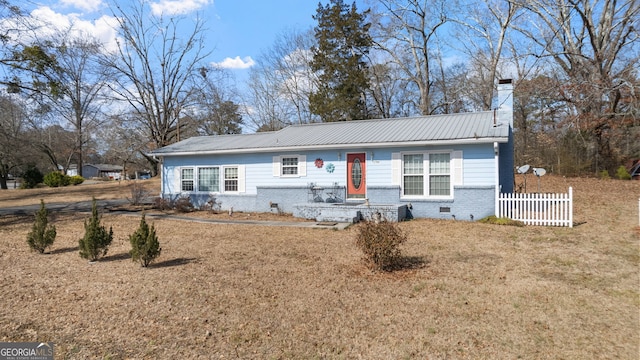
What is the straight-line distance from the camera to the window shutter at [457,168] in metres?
12.2

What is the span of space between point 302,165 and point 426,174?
467 centimetres

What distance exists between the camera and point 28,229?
1173cm

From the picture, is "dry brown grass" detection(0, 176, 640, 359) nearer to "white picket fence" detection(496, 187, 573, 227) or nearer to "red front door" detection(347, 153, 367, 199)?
"white picket fence" detection(496, 187, 573, 227)

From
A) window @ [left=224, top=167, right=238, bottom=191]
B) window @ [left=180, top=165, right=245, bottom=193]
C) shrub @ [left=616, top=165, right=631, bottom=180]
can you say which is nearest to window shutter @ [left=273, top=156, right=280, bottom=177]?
window @ [left=180, top=165, right=245, bottom=193]

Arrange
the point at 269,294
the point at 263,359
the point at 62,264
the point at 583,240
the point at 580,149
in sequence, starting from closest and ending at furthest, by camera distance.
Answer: the point at 263,359 → the point at 269,294 → the point at 62,264 → the point at 583,240 → the point at 580,149

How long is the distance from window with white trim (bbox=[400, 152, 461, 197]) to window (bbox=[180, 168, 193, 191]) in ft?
31.4

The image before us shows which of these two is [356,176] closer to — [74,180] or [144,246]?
[144,246]

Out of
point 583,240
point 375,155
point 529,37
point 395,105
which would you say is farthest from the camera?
point 395,105

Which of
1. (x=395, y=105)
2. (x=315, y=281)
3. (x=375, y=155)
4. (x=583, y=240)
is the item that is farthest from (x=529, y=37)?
(x=315, y=281)

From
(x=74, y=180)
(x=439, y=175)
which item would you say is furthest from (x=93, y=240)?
(x=74, y=180)

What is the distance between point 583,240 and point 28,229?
50.9 ft

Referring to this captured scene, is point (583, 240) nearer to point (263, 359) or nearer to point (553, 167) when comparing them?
point (263, 359)

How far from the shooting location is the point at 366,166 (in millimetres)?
13656

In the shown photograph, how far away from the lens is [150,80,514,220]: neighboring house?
12.1 meters
